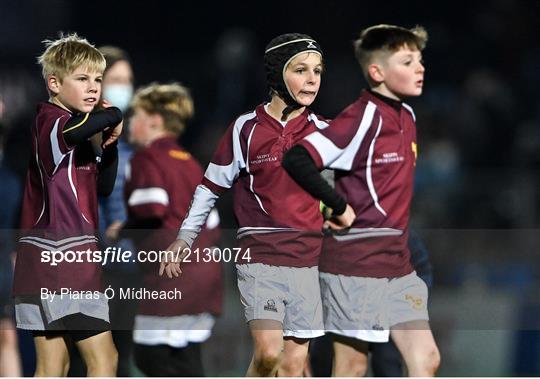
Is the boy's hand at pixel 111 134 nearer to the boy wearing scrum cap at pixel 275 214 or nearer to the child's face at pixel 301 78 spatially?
the boy wearing scrum cap at pixel 275 214

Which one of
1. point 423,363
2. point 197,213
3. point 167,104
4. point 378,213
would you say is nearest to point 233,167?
point 197,213

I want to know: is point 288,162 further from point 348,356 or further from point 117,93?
point 117,93

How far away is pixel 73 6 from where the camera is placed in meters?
12.6

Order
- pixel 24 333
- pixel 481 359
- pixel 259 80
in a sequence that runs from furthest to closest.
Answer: pixel 259 80, pixel 481 359, pixel 24 333

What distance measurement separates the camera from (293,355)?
6.04 meters

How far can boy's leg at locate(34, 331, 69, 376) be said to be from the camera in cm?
586

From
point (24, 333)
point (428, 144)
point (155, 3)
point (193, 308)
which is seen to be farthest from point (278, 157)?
point (155, 3)

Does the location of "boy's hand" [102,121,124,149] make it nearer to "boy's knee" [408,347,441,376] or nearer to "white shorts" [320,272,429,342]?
"white shorts" [320,272,429,342]

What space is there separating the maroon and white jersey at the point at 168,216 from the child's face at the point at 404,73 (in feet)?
5.43

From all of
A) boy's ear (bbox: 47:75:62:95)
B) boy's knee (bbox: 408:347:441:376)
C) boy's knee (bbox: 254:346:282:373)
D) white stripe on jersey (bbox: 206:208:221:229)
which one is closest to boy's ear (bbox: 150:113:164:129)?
white stripe on jersey (bbox: 206:208:221:229)

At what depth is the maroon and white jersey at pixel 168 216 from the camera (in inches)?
283

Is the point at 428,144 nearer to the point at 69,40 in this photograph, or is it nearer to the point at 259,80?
the point at 259,80

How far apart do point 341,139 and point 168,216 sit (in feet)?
5.47

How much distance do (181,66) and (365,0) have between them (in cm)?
180
